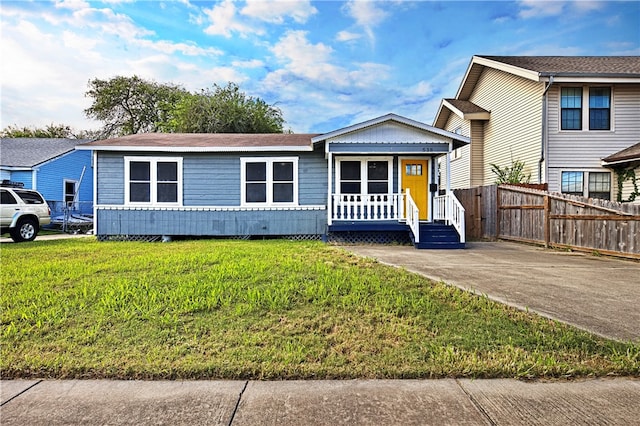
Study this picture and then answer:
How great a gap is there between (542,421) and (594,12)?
19.0 m

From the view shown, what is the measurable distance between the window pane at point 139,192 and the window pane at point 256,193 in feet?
10.5

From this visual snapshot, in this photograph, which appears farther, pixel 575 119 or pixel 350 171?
pixel 575 119

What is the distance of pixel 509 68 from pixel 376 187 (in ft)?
25.1

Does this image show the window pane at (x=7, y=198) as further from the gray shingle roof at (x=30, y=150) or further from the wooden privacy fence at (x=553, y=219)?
the wooden privacy fence at (x=553, y=219)

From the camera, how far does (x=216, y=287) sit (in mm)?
4789

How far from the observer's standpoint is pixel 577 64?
13828 millimetres

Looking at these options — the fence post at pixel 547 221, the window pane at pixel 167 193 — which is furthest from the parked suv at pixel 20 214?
the fence post at pixel 547 221

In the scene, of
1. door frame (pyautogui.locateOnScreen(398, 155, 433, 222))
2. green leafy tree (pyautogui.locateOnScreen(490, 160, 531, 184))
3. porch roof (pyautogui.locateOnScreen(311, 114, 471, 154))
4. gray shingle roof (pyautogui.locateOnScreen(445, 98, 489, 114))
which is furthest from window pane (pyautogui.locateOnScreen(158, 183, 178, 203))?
gray shingle roof (pyautogui.locateOnScreen(445, 98, 489, 114))

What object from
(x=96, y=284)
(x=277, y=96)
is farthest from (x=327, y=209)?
(x=277, y=96)

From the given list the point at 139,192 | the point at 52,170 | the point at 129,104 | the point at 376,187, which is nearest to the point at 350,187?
the point at 376,187

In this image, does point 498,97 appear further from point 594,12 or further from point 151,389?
point 151,389

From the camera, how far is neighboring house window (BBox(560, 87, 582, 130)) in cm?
1299

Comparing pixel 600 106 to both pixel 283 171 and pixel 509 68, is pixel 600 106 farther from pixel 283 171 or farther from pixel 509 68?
pixel 283 171

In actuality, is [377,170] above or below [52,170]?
below
